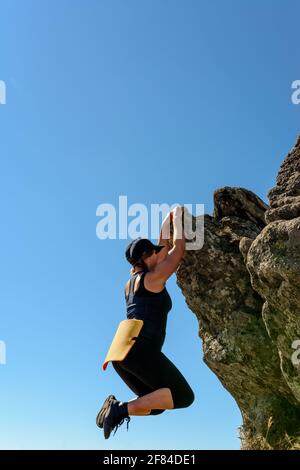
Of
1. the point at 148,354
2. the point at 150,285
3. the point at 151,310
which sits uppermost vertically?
the point at 150,285

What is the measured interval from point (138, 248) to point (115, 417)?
11.0 ft

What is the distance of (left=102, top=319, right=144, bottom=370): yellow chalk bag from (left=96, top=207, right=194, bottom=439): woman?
0.08 metres

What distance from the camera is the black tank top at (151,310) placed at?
9398mm

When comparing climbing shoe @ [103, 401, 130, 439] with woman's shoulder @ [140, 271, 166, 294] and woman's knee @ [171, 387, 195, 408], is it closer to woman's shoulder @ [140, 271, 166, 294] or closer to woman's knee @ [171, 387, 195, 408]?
woman's knee @ [171, 387, 195, 408]

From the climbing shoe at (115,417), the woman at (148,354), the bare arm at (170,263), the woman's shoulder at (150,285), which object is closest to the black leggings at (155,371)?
the woman at (148,354)

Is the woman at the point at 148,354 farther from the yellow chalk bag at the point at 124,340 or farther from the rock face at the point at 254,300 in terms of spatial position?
the rock face at the point at 254,300

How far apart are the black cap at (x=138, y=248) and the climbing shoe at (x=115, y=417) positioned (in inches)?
117

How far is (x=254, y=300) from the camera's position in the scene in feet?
39.4

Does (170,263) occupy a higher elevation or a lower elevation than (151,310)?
higher

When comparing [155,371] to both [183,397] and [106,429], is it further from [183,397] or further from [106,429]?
[106,429]

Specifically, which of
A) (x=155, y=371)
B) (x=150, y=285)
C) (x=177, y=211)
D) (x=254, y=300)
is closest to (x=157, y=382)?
(x=155, y=371)

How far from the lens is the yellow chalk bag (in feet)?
30.2

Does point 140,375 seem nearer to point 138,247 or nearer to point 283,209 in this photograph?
point 138,247
